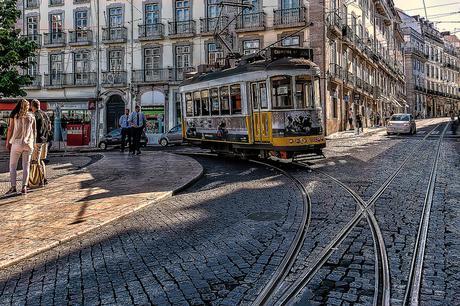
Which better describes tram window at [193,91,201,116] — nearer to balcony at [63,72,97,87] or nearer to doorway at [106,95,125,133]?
doorway at [106,95,125,133]

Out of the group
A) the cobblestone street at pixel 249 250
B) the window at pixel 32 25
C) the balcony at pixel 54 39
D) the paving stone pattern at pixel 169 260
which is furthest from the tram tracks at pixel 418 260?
the window at pixel 32 25

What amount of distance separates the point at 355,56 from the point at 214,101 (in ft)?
95.1

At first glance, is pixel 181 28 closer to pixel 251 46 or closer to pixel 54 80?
pixel 251 46

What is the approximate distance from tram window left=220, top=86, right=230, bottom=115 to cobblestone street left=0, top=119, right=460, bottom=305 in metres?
5.29

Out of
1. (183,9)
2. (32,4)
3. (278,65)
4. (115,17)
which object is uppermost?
(32,4)

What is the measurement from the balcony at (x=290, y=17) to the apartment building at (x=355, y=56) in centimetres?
59

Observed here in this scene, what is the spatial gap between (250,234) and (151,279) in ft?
5.88

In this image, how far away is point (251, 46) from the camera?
31.5 meters

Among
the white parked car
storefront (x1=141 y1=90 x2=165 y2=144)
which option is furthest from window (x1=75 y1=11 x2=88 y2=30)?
the white parked car

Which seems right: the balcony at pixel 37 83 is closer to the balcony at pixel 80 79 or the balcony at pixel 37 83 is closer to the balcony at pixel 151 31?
the balcony at pixel 80 79

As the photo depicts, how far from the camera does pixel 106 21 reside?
114ft

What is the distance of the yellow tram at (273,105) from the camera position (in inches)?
476

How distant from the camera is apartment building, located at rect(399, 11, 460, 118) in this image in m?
79.2

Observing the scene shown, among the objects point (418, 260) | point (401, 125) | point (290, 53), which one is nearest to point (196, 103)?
point (290, 53)
